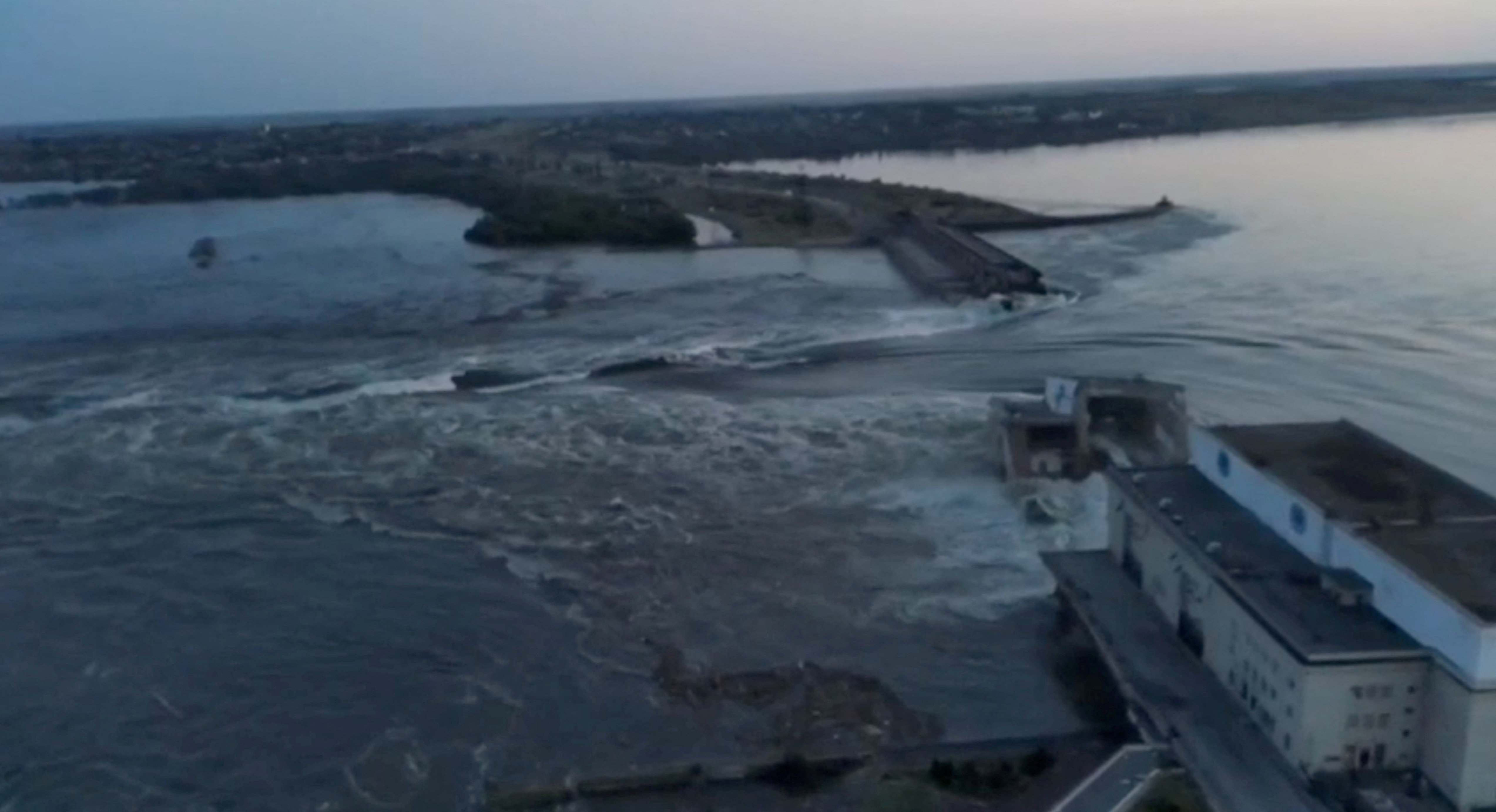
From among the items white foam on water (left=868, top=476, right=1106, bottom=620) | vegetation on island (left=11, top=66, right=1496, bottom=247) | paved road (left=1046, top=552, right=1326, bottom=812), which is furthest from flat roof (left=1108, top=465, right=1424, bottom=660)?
vegetation on island (left=11, top=66, right=1496, bottom=247)

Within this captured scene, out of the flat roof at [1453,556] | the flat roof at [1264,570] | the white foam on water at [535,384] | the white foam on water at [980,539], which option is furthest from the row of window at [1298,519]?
the white foam on water at [535,384]

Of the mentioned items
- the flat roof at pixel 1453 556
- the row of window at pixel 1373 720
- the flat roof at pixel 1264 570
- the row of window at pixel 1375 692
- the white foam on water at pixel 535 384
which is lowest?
the white foam on water at pixel 535 384

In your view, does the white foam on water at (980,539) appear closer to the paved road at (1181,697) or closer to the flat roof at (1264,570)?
the paved road at (1181,697)

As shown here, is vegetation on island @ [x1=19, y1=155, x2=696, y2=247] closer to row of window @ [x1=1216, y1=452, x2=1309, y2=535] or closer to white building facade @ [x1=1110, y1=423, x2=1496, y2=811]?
white building facade @ [x1=1110, y1=423, x2=1496, y2=811]

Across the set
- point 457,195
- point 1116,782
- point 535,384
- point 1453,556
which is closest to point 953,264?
point 535,384

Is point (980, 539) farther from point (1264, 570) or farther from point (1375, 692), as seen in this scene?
point (1375, 692)
